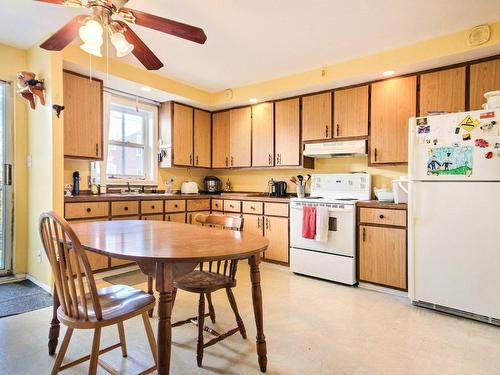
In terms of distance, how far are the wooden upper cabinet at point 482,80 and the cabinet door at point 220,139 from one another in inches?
119

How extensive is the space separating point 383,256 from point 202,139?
3024mm

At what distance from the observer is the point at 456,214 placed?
8.08 ft

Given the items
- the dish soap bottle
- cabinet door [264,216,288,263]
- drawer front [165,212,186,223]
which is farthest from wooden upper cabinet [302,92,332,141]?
drawer front [165,212,186,223]

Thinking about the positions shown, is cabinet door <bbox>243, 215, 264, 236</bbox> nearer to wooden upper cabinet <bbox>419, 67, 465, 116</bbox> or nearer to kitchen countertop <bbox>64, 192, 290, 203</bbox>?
kitchen countertop <bbox>64, 192, 290, 203</bbox>

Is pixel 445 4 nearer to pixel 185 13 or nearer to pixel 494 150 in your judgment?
pixel 494 150

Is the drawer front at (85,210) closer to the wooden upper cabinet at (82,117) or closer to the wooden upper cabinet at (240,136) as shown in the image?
the wooden upper cabinet at (82,117)

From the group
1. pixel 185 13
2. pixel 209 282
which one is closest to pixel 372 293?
pixel 209 282

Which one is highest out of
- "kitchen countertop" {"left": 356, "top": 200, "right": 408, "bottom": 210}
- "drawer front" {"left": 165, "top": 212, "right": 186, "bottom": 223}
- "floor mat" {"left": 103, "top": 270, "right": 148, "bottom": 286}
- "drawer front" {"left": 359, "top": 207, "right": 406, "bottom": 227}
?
"kitchen countertop" {"left": 356, "top": 200, "right": 408, "bottom": 210}

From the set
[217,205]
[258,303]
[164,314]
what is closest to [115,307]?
[164,314]

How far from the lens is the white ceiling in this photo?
2348 mm

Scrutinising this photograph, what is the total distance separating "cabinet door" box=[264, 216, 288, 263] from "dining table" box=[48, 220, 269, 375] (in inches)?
72.8

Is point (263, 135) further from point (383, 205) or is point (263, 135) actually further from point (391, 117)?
point (383, 205)

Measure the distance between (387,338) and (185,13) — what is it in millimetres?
2825

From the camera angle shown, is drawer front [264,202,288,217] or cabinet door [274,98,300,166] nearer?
drawer front [264,202,288,217]
